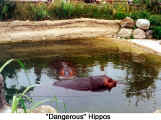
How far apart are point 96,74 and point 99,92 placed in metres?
1.28

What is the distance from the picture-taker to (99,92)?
5.46 m

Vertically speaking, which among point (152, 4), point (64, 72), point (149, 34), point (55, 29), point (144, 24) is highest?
point (152, 4)

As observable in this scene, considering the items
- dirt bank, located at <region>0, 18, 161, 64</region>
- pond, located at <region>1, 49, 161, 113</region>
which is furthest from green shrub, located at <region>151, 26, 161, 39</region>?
pond, located at <region>1, 49, 161, 113</region>

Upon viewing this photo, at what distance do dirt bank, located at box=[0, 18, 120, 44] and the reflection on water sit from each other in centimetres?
382

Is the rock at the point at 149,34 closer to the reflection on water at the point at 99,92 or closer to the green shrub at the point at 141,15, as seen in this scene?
the green shrub at the point at 141,15

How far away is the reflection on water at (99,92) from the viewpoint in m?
4.86

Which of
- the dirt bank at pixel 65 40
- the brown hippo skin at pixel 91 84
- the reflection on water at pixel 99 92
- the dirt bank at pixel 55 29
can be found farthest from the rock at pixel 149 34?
the brown hippo skin at pixel 91 84

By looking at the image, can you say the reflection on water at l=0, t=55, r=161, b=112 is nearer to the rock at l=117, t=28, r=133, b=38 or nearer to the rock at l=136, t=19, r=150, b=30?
the rock at l=117, t=28, r=133, b=38

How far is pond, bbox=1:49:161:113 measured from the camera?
15.9 feet

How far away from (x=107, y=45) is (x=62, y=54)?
6.80 ft

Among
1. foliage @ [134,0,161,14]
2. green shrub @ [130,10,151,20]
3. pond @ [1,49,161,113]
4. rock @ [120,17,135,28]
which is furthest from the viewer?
foliage @ [134,0,161,14]

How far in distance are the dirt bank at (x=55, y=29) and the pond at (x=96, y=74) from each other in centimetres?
355

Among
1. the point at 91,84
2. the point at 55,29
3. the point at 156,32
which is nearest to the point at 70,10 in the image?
the point at 55,29

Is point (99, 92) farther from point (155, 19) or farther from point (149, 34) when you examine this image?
point (155, 19)
